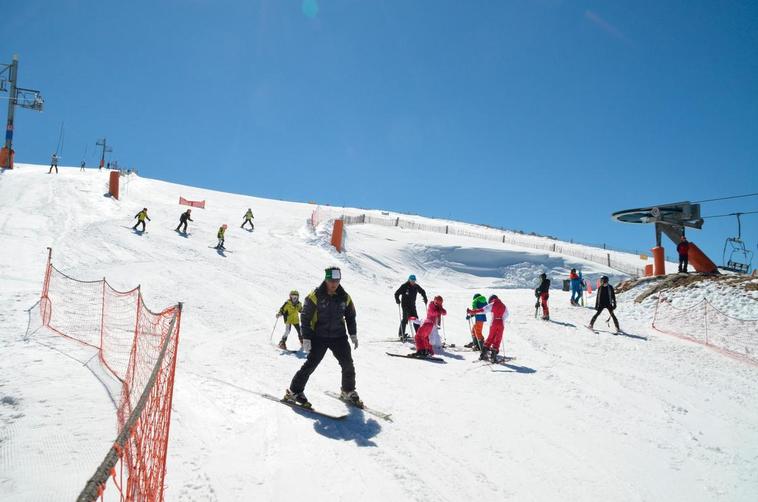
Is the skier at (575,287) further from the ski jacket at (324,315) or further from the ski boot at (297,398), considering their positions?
the ski boot at (297,398)

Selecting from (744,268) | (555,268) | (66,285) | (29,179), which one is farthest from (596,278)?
→ (29,179)

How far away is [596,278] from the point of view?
1272 inches

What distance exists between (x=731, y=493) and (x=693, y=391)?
414 centimetres

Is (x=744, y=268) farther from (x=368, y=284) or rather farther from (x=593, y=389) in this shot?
(x=593, y=389)

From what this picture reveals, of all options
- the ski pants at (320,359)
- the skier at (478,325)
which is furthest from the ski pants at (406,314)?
the ski pants at (320,359)

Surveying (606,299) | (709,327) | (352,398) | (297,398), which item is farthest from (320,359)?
(709,327)

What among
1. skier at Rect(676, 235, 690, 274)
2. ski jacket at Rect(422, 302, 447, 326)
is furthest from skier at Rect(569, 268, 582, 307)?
ski jacket at Rect(422, 302, 447, 326)

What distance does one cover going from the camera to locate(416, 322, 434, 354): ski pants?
959cm

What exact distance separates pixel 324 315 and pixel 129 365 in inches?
118

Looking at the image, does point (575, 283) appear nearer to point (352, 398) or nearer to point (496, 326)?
point (496, 326)

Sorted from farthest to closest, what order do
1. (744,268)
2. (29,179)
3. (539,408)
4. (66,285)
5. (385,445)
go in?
(29,179) < (744,268) < (66,285) < (539,408) < (385,445)

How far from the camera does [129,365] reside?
647 centimetres

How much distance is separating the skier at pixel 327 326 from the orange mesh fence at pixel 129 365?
1.61 metres

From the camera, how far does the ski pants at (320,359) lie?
19.2ft
